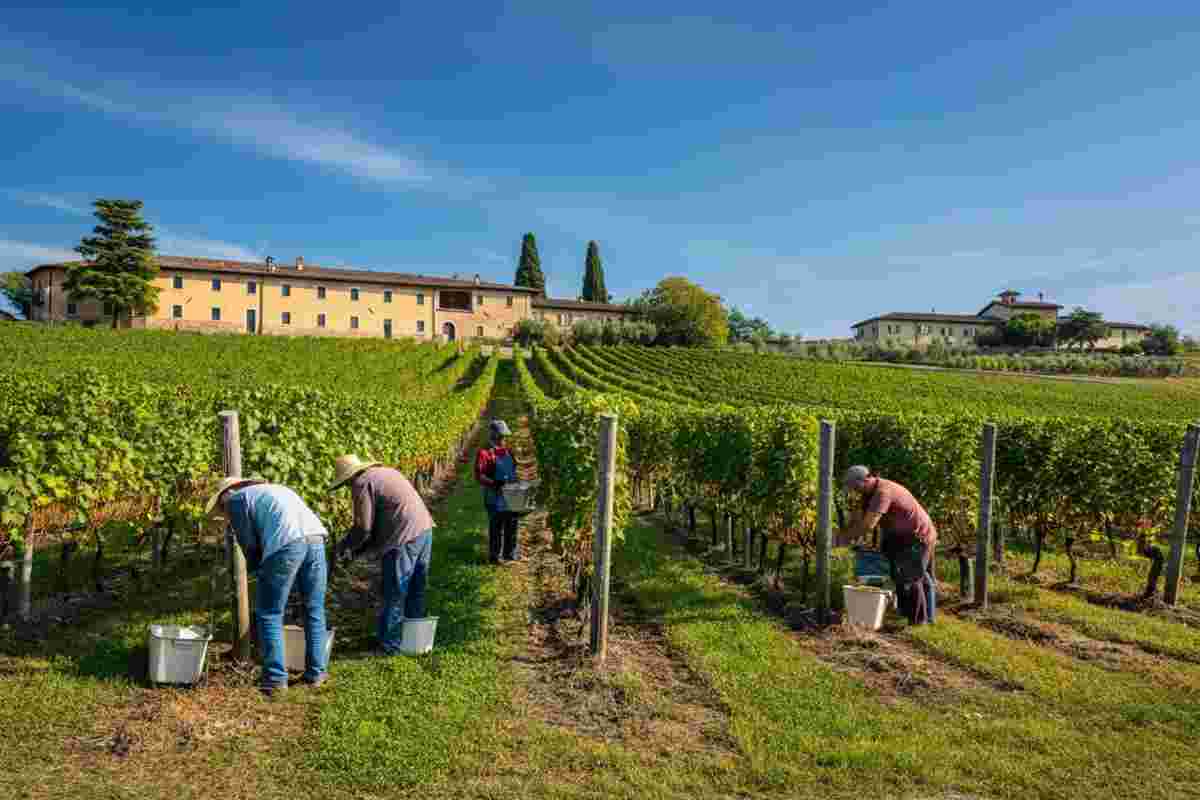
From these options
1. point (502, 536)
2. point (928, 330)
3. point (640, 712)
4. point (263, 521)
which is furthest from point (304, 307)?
point (928, 330)

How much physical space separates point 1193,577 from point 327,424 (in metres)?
11.2

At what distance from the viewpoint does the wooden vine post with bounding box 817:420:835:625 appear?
7.24m

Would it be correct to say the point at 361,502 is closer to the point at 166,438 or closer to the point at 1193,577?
the point at 166,438

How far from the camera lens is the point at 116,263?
62.6 m

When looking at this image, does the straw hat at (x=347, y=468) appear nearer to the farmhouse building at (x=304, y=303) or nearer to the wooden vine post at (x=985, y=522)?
the wooden vine post at (x=985, y=522)

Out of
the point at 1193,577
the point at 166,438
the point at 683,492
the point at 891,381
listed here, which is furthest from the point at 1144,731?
the point at 891,381

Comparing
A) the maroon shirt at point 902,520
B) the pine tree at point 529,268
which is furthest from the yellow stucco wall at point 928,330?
the maroon shirt at point 902,520

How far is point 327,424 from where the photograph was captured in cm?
915

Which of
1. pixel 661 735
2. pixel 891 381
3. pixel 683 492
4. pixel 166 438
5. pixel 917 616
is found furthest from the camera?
pixel 891 381

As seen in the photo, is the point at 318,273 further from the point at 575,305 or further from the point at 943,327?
the point at 943,327

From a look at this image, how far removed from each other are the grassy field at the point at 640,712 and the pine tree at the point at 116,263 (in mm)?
66171

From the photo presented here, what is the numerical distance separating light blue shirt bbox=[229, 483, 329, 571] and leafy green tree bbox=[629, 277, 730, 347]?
254ft

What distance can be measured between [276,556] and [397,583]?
1.12 m

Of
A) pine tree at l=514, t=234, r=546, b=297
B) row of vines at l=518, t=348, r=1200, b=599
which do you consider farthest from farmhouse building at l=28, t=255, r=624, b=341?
row of vines at l=518, t=348, r=1200, b=599
